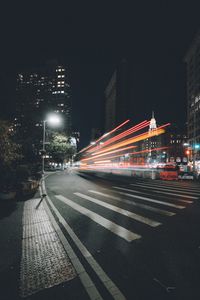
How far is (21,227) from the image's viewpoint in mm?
6180

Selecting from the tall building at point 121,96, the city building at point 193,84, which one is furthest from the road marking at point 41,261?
the tall building at point 121,96

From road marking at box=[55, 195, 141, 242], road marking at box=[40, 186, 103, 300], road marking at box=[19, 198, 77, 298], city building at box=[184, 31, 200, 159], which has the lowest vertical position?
road marking at box=[19, 198, 77, 298]

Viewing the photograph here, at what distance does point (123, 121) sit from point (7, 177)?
157107mm

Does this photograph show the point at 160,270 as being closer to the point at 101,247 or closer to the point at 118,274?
the point at 118,274

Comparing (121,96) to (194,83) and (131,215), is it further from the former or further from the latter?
(131,215)

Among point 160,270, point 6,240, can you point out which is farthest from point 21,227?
point 160,270

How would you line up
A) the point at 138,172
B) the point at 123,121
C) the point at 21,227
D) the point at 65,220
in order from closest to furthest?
the point at 21,227 → the point at 65,220 → the point at 138,172 → the point at 123,121

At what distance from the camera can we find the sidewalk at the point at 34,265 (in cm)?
305

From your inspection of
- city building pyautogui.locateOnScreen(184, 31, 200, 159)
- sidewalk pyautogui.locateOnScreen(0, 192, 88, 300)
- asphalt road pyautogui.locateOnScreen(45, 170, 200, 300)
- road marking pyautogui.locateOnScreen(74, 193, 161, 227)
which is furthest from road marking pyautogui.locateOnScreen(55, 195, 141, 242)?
city building pyautogui.locateOnScreen(184, 31, 200, 159)

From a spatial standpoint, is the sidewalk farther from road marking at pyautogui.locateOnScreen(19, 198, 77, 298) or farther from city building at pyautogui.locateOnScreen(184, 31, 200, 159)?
city building at pyautogui.locateOnScreen(184, 31, 200, 159)

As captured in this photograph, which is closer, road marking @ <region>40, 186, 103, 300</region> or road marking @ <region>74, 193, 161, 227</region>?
road marking @ <region>40, 186, 103, 300</region>

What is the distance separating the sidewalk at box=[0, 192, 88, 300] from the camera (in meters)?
3.05

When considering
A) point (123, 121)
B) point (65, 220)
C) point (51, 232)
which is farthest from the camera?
point (123, 121)

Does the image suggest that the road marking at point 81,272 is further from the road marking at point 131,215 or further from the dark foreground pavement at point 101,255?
the road marking at point 131,215
